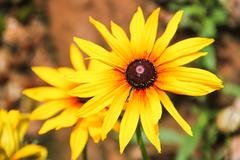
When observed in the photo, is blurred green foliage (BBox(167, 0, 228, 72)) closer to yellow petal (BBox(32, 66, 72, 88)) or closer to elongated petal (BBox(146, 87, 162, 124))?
yellow petal (BBox(32, 66, 72, 88))

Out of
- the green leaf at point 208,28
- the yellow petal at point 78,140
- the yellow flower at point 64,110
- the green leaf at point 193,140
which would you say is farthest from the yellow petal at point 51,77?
the green leaf at point 208,28

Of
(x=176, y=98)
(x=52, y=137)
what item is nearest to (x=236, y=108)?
(x=176, y=98)

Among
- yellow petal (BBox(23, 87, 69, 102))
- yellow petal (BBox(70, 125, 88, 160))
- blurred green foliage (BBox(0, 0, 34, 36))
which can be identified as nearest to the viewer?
yellow petal (BBox(70, 125, 88, 160))

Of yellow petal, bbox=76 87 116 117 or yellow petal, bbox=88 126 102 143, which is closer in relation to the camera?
yellow petal, bbox=76 87 116 117

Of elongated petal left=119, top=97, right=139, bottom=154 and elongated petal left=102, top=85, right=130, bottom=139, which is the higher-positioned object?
elongated petal left=102, top=85, right=130, bottom=139

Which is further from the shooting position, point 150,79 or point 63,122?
point 63,122

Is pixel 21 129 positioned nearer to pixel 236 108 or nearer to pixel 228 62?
pixel 236 108

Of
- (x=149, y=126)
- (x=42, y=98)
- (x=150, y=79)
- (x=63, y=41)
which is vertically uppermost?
(x=63, y=41)

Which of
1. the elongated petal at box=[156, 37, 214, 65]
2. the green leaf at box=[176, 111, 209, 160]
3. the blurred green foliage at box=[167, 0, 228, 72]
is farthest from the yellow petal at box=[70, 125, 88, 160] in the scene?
the blurred green foliage at box=[167, 0, 228, 72]

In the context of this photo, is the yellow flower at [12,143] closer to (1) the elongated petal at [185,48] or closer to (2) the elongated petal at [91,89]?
(2) the elongated petal at [91,89]
